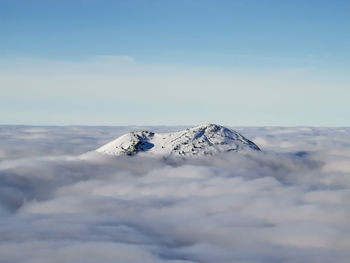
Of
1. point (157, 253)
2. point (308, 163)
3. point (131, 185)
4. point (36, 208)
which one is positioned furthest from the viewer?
point (308, 163)

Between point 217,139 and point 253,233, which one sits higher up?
point 217,139

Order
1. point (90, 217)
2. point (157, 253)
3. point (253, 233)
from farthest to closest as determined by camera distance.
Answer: point (90, 217)
point (253, 233)
point (157, 253)

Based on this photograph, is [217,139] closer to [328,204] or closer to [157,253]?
[328,204]

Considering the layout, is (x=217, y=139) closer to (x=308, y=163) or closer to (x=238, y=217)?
(x=238, y=217)

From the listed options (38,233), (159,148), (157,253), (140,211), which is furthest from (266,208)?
(38,233)

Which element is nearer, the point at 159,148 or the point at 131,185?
the point at 159,148

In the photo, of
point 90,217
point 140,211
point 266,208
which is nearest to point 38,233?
point 90,217
